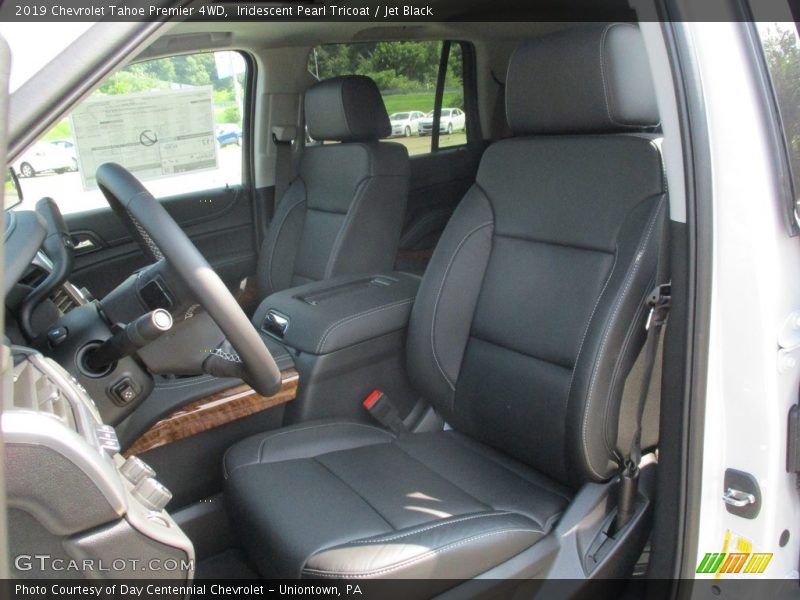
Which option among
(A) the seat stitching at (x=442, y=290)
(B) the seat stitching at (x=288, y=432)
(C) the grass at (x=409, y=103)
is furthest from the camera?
(C) the grass at (x=409, y=103)

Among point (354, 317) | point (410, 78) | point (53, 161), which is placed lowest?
point (354, 317)

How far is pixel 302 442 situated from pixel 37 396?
2.91 feet

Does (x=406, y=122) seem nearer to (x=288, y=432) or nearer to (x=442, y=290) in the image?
(x=442, y=290)

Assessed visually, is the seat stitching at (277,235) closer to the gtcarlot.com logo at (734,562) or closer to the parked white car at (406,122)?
the parked white car at (406,122)

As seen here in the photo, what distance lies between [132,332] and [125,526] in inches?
19.6

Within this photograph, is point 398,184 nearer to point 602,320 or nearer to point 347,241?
point 347,241

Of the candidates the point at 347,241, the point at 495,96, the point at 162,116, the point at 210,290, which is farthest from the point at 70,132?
the point at 495,96

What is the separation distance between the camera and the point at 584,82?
1.52 meters

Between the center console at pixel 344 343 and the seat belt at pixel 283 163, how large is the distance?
1.10 metres

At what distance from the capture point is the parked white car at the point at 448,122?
3.53 metres

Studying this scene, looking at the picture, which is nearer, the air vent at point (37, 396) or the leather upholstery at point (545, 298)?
the air vent at point (37, 396)

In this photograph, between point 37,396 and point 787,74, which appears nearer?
point 37,396

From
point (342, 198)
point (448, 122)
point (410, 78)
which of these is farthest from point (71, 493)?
point (448, 122)

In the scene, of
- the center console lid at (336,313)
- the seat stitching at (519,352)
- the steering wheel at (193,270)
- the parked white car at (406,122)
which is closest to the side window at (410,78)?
the parked white car at (406,122)
